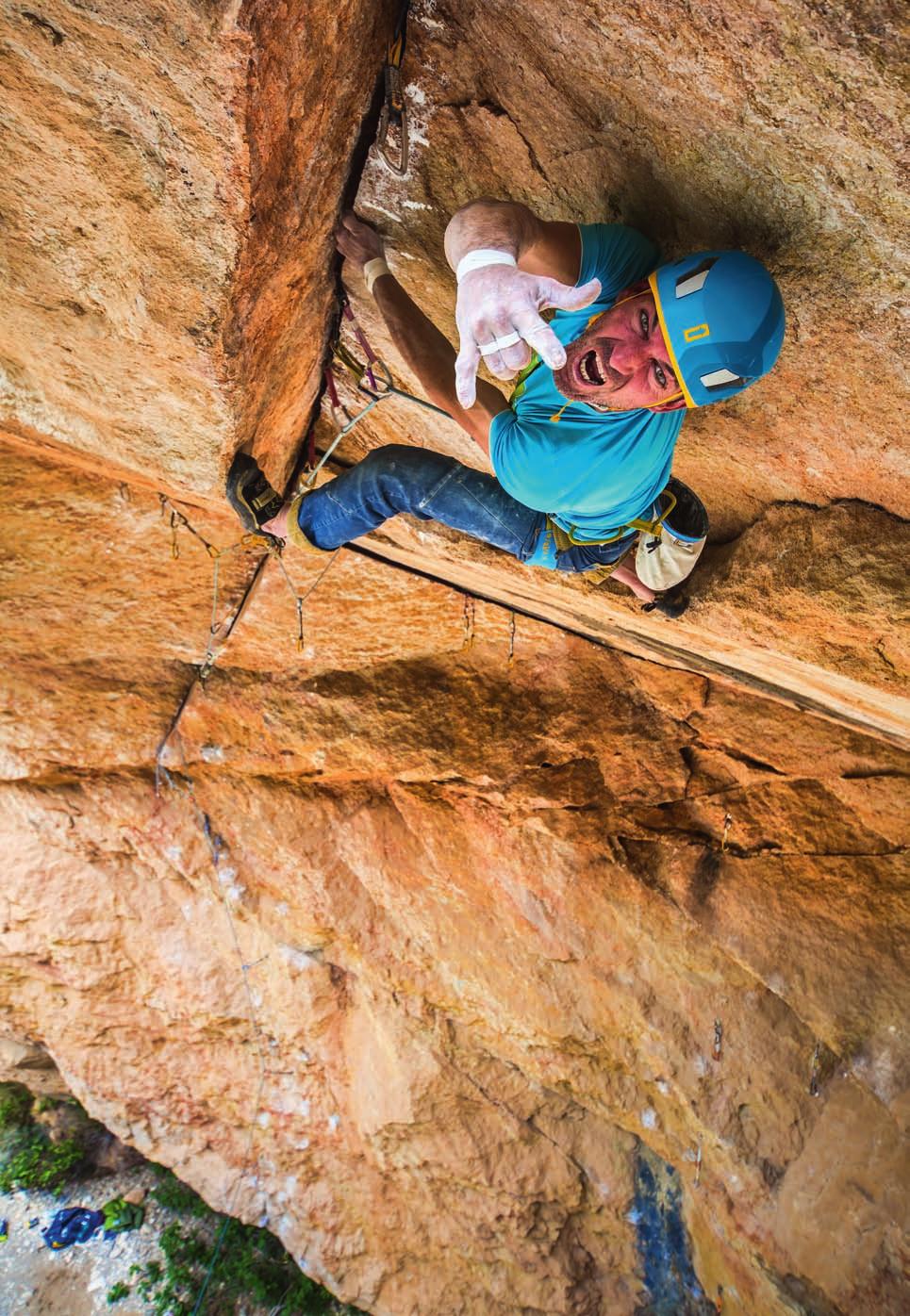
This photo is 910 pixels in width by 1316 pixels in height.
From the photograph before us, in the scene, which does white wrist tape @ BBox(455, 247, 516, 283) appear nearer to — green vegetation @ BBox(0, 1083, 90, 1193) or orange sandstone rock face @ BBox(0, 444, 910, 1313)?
orange sandstone rock face @ BBox(0, 444, 910, 1313)

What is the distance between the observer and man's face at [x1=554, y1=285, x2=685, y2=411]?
1.84 meters

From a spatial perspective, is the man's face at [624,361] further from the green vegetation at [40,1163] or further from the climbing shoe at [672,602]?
the green vegetation at [40,1163]

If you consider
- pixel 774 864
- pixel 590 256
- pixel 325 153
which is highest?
pixel 590 256

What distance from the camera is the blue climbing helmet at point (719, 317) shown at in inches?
66.6

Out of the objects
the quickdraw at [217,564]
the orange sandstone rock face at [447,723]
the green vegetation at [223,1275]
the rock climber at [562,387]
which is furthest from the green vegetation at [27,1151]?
the rock climber at [562,387]

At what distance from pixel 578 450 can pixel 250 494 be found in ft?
3.76

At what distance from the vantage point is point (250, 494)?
112 inches

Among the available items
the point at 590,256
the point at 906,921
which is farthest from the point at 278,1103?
the point at 590,256

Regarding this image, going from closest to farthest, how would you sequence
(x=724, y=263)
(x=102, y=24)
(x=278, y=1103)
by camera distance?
(x=102, y=24) < (x=724, y=263) < (x=278, y=1103)

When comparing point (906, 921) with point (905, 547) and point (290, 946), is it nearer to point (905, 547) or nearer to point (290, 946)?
point (905, 547)

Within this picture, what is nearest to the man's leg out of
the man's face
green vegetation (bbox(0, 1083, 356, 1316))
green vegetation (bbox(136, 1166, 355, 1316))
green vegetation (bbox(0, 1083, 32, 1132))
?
the man's face

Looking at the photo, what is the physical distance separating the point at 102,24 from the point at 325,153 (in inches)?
22.5

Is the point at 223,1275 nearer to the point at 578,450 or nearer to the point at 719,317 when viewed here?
the point at 578,450

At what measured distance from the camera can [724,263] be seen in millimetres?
1689
